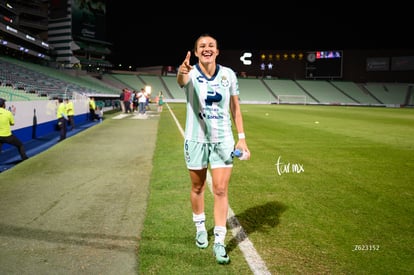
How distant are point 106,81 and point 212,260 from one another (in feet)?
202

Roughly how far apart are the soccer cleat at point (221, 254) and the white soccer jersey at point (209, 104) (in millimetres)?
1075

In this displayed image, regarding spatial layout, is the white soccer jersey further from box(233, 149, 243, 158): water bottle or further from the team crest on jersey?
box(233, 149, 243, 158): water bottle

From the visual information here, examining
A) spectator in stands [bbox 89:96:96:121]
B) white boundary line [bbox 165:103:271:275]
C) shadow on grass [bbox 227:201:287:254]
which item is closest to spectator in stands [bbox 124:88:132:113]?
spectator in stands [bbox 89:96:96:121]

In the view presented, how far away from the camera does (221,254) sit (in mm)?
3307

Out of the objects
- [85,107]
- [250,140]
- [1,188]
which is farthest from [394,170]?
[85,107]

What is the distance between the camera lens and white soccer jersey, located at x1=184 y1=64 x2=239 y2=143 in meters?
3.41

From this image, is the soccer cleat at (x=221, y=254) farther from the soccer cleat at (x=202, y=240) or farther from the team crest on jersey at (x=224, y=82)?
the team crest on jersey at (x=224, y=82)

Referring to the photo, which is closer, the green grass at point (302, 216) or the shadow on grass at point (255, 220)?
the green grass at point (302, 216)

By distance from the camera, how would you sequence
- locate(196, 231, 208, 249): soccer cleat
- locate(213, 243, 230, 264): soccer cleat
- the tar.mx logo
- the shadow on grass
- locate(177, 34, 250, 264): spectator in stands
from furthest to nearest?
the tar.mx logo → the shadow on grass → locate(196, 231, 208, 249): soccer cleat → locate(177, 34, 250, 264): spectator in stands → locate(213, 243, 230, 264): soccer cleat

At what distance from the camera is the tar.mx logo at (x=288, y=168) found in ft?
25.5

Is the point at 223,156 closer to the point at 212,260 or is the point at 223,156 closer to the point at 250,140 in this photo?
the point at 212,260

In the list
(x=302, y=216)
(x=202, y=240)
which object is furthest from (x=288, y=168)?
(x=202, y=240)

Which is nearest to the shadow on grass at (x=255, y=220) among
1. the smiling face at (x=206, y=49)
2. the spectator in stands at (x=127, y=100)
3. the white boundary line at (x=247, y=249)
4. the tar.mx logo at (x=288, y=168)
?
the white boundary line at (x=247, y=249)

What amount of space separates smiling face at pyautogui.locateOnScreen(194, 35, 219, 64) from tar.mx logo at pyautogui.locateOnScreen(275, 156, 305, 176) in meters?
4.81
